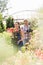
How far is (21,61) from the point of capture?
657mm

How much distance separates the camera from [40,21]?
21.3 inches

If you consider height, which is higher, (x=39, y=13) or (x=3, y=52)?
(x=39, y=13)

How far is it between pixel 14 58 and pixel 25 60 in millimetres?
90

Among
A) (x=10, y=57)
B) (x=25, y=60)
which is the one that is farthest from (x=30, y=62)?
(x=10, y=57)

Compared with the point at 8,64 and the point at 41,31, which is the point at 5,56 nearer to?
the point at 8,64

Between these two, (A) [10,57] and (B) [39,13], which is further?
(A) [10,57]

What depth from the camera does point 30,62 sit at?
622mm

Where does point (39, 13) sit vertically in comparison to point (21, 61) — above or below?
above

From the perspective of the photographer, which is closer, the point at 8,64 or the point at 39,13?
the point at 39,13

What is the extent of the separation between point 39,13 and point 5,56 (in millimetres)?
211

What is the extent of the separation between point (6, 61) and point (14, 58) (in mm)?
36

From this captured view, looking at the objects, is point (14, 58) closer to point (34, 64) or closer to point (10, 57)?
point (10, 57)

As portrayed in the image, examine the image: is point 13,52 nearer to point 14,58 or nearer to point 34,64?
point 14,58

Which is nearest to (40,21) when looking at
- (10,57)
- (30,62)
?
(30,62)
